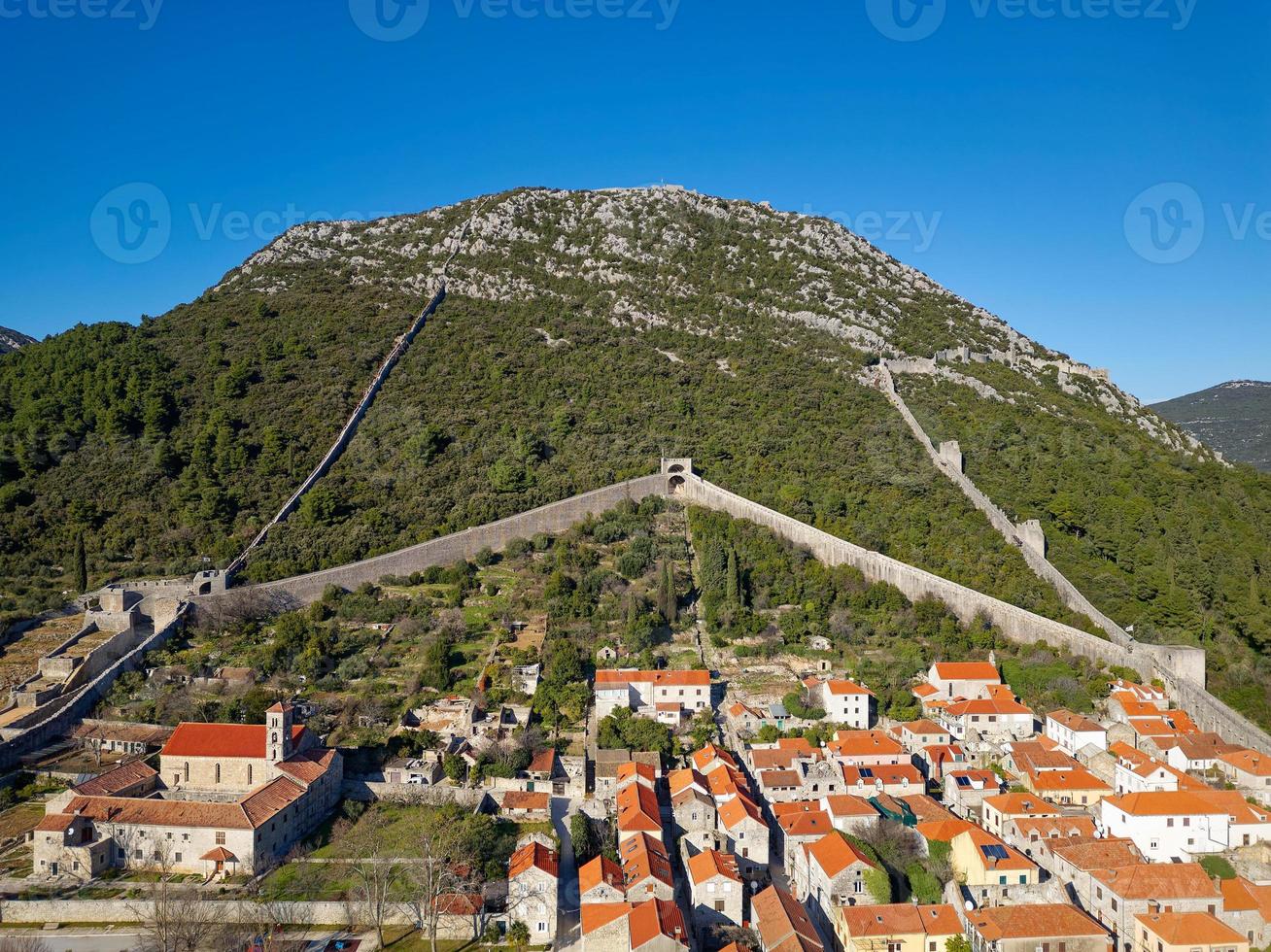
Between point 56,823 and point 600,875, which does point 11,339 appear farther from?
point 600,875

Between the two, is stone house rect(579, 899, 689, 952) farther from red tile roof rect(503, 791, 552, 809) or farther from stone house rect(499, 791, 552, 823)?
red tile roof rect(503, 791, 552, 809)

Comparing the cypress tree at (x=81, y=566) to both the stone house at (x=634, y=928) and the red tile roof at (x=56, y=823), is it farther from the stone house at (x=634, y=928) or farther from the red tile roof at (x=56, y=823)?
the stone house at (x=634, y=928)

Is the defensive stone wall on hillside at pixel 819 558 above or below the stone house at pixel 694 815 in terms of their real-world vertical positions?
above

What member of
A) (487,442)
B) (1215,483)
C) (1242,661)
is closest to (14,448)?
(487,442)

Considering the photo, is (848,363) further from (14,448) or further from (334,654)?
(14,448)

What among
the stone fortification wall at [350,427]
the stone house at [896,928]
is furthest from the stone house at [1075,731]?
the stone fortification wall at [350,427]

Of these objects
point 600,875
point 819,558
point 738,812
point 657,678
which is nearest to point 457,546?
point 657,678
